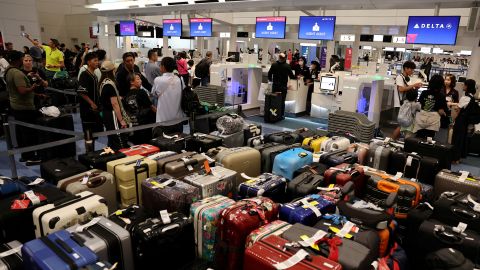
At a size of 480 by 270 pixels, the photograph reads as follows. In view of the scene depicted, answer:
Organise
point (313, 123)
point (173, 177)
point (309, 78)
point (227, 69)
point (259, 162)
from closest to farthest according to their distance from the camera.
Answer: point (173, 177) → point (259, 162) → point (313, 123) → point (227, 69) → point (309, 78)

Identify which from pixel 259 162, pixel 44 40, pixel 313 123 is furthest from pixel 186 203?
pixel 44 40

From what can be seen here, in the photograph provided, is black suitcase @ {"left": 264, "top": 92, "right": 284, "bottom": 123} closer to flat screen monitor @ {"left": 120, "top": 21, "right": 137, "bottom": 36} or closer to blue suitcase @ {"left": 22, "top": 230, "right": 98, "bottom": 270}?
flat screen monitor @ {"left": 120, "top": 21, "right": 137, "bottom": 36}

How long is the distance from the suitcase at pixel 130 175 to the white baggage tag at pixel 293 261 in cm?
181

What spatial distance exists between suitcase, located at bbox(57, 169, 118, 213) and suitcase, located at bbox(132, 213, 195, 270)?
870 mm

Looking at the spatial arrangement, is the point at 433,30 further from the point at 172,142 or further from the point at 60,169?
the point at 60,169

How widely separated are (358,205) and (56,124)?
4.72 meters

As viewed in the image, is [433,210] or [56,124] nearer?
[433,210]

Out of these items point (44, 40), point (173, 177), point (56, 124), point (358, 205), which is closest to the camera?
point (358, 205)

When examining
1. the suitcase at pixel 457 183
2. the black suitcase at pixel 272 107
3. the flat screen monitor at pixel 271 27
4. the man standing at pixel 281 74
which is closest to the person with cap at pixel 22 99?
the black suitcase at pixel 272 107

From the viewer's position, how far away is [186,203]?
2924 mm

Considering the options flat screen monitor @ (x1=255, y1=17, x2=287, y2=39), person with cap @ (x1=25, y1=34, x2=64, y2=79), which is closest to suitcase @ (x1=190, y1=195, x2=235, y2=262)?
flat screen monitor @ (x1=255, y1=17, x2=287, y2=39)

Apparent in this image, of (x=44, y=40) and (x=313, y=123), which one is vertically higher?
(x=44, y=40)

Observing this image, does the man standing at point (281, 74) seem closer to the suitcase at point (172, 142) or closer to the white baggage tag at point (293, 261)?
the suitcase at point (172, 142)

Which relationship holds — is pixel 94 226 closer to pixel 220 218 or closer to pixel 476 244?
pixel 220 218
